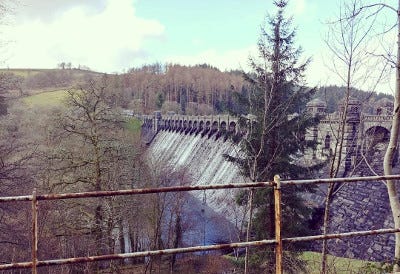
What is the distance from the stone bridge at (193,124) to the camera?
126 ft

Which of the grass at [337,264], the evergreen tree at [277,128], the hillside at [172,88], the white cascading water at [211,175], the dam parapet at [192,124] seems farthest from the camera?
the hillside at [172,88]

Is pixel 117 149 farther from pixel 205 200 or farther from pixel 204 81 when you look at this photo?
pixel 204 81

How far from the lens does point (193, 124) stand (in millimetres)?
47062

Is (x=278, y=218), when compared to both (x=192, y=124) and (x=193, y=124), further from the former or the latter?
(x=192, y=124)

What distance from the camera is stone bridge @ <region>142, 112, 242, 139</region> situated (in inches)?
1511

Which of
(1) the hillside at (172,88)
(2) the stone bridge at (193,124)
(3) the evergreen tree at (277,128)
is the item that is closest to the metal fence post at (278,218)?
(3) the evergreen tree at (277,128)

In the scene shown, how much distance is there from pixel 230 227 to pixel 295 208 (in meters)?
10.2

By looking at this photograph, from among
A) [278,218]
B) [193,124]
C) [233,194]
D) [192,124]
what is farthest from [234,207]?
[192,124]

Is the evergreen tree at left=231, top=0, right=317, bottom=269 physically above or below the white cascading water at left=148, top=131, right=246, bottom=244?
above

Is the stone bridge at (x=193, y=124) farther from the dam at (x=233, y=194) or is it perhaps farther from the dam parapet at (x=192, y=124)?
the dam at (x=233, y=194)

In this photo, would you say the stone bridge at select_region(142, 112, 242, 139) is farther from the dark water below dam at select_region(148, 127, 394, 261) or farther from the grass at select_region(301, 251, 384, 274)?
the grass at select_region(301, 251, 384, 274)

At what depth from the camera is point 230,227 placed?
2484 centimetres

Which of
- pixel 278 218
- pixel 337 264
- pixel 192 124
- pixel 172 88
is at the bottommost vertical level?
pixel 337 264

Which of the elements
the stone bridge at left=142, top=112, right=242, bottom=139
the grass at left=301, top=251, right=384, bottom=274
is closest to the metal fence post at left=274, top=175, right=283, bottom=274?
the grass at left=301, top=251, right=384, bottom=274
